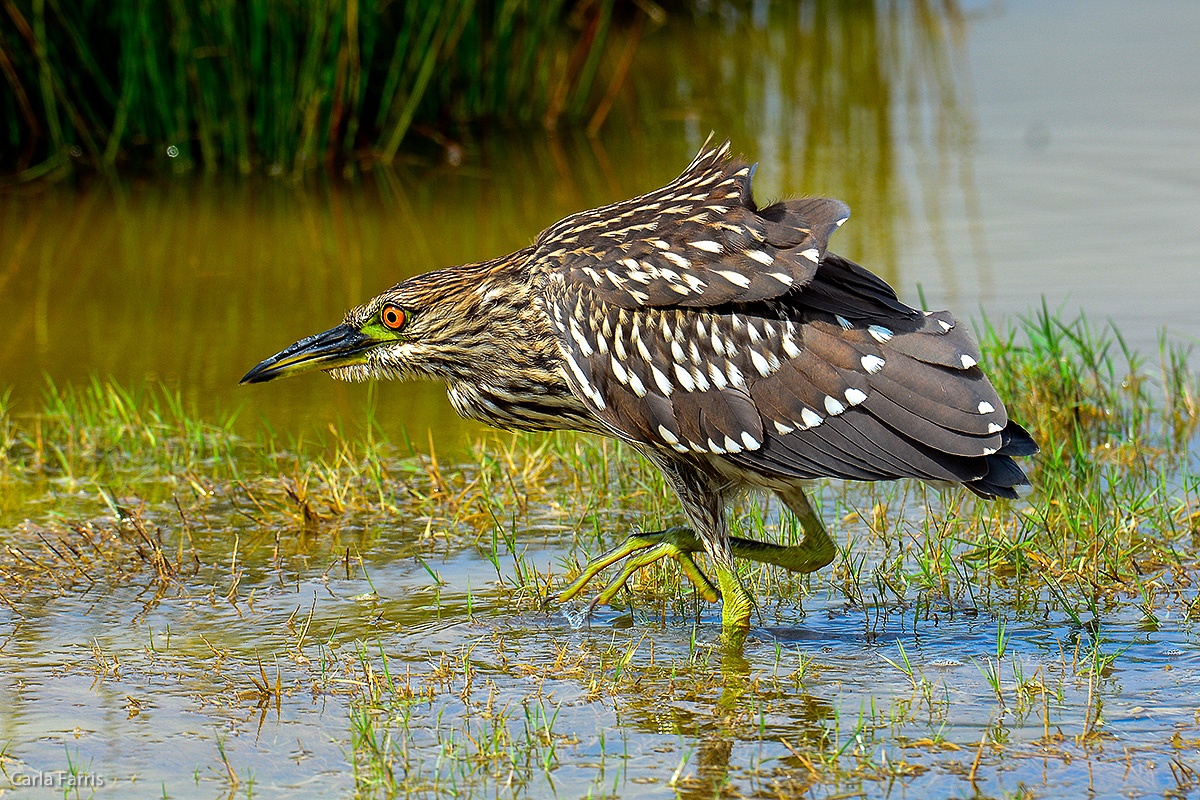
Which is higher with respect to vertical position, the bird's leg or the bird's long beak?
the bird's long beak

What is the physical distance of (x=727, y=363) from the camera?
434cm

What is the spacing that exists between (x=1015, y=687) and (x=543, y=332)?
1655 mm

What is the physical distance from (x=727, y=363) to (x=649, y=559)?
2.15 ft

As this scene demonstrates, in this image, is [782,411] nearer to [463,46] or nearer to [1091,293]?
[1091,293]

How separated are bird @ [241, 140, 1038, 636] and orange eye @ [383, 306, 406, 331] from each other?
2.9 inches

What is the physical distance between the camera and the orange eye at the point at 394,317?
4.71m

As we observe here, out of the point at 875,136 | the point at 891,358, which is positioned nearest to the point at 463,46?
the point at 875,136

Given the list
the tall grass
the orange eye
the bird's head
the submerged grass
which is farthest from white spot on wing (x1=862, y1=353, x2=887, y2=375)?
the tall grass

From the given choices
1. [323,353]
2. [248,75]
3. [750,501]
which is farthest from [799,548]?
[248,75]

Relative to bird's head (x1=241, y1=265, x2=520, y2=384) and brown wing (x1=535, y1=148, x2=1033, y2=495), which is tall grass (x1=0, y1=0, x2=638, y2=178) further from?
brown wing (x1=535, y1=148, x2=1033, y2=495)

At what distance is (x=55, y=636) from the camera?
4453 mm

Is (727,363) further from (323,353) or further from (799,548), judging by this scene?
(323,353)

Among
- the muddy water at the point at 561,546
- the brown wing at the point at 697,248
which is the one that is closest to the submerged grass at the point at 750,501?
the muddy water at the point at 561,546

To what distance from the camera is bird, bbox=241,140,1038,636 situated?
422 cm
